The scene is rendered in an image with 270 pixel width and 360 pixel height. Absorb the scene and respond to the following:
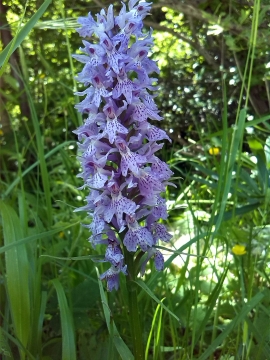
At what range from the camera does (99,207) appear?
89cm

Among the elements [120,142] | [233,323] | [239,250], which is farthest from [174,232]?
[120,142]

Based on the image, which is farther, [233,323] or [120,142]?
[233,323]

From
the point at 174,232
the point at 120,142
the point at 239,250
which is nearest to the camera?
the point at 120,142

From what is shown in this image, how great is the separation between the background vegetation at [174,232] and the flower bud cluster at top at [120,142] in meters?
0.07

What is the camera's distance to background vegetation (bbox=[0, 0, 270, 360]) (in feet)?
3.25

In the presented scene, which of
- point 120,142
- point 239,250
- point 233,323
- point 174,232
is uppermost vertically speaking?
point 120,142

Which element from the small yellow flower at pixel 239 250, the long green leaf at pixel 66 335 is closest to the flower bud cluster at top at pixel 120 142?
the long green leaf at pixel 66 335

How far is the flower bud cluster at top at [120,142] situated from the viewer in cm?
85

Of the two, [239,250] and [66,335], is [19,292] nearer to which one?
[66,335]

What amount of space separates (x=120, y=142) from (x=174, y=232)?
4.14 feet

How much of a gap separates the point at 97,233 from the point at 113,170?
0.42 feet

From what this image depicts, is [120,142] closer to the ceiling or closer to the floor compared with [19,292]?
closer to the ceiling

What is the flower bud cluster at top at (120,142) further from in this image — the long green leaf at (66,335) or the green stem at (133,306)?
the long green leaf at (66,335)

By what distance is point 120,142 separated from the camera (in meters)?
0.85
